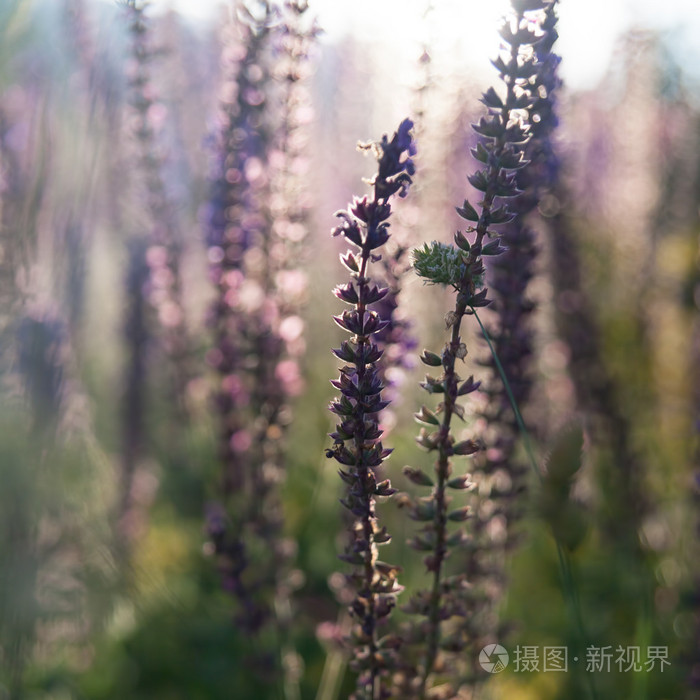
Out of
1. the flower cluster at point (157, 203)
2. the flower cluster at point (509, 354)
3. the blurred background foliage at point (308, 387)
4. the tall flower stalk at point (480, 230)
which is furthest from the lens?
the flower cluster at point (157, 203)

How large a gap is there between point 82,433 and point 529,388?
1.26 metres

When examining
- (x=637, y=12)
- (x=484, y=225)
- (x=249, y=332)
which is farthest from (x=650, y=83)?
(x=484, y=225)

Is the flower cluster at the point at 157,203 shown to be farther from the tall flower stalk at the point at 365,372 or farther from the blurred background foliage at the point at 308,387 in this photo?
the tall flower stalk at the point at 365,372

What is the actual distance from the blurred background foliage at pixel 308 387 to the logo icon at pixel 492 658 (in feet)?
0.41

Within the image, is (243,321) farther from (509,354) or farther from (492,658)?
(492,658)

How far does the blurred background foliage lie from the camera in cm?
148

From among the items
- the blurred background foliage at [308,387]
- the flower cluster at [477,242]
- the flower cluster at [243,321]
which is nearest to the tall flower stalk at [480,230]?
the flower cluster at [477,242]

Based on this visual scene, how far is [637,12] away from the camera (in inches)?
138

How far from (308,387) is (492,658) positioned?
8.09 ft

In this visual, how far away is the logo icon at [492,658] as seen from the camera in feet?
5.67

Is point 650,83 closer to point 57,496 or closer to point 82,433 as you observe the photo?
point 82,433

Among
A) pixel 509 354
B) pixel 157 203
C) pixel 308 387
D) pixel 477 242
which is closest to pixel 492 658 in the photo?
pixel 509 354

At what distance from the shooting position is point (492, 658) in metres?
1.81

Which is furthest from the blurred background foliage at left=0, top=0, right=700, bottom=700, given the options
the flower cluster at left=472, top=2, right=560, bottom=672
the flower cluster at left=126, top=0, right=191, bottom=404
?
the flower cluster at left=472, top=2, right=560, bottom=672
